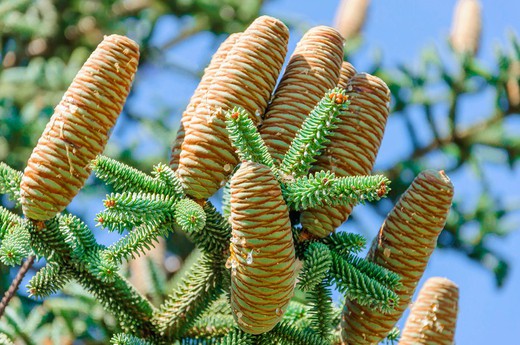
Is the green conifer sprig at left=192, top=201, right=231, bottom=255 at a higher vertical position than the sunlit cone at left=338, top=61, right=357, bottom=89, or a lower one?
lower

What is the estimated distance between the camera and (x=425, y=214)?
3.46 feet

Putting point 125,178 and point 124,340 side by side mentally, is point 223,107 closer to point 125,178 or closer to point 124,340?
point 125,178

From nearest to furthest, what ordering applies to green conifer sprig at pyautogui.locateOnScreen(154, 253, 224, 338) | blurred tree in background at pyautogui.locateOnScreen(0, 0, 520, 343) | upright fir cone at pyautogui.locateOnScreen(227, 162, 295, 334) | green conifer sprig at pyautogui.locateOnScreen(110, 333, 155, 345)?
1. upright fir cone at pyautogui.locateOnScreen(227, 162, 295, 334)
2. green conifer sprig at pyautogui.locateOnScreen(110, 333, 155, 345)
3. green conifer sprig at pyautogui.locateOnScreen(154, 253, 224, 338)
4. blurred tree in background at pyautogui.locateOnScreen(0, 0, 520, 343)

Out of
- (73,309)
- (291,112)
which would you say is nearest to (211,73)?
(291,112)

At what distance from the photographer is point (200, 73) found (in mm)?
3207

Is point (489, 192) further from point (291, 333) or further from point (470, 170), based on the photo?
point (291, 333)

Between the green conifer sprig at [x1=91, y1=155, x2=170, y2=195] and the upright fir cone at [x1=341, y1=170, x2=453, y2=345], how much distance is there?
0.96 ft

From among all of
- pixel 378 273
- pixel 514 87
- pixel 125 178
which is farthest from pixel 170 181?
pixel 514 87

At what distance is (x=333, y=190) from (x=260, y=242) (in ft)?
0.37

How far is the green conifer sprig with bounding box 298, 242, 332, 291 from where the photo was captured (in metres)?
0.99

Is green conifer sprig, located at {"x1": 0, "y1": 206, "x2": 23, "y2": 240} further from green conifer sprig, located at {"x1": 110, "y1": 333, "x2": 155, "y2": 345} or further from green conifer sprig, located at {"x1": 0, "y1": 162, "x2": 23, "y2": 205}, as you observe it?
green conifer sprig, located at {"x1": 110, "y1": 333, "x2": 155, "y2": 345}

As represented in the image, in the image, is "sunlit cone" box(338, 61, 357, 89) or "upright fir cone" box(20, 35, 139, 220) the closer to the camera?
"upright fir cone" box(20, 35, 139, 220)

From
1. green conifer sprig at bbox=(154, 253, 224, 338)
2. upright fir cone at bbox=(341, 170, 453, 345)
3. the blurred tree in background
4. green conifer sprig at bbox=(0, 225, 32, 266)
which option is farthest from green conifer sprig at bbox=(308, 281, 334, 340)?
the blurred tree in background

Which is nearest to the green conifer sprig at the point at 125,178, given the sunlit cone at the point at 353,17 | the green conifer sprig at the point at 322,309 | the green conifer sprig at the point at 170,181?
the green conifer sprig at the point at 170,181
